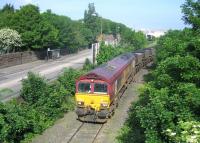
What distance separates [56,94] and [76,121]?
275 centimetres

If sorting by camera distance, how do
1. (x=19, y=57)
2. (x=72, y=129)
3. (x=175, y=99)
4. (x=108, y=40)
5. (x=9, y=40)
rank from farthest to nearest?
(x=108, y=40) → (x=19, y=57) → (x=9, y=40) → (x=72, y=129) → (x=175, y=99)

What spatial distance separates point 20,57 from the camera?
6225cm

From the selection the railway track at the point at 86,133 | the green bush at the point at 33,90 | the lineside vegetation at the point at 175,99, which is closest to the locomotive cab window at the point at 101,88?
the railway track at the point at 86,133

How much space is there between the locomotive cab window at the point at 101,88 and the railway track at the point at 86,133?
7.36 feet

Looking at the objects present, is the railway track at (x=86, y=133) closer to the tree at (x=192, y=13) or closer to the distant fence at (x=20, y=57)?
the tree at (x=192, y=13)

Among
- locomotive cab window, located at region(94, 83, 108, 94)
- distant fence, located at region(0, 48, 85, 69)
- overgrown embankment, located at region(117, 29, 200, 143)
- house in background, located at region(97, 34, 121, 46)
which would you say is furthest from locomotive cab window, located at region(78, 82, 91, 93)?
house in background, located at region(97, 34, 121, 46)

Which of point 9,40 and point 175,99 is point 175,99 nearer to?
point 175,99

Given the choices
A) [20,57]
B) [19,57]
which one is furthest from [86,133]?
[20,57]

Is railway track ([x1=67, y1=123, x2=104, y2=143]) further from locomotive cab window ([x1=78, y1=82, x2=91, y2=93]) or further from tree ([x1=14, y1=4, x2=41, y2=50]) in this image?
tree ([x1=14, y1=4, x2=41, y2=50])

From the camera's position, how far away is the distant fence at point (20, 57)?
186ft

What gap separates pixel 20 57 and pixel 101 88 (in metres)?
40.1

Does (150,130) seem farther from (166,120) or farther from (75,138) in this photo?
(75,138)

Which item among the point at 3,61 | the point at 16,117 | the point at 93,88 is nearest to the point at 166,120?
the point at 16,117

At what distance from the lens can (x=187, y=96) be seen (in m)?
13.8
